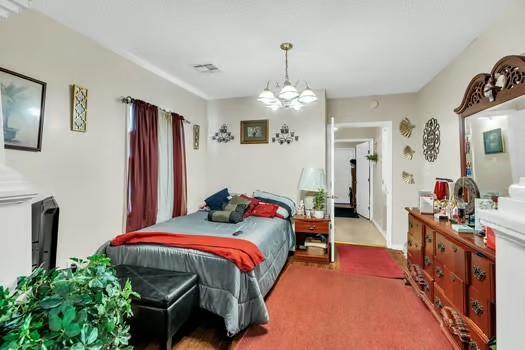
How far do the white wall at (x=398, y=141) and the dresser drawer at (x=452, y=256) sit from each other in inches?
80.0

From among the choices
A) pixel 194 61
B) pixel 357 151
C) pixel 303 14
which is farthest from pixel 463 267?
pixel 357 151

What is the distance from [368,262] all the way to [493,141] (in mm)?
2271

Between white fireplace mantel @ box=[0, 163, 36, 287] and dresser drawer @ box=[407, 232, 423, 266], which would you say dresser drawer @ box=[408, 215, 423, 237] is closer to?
dresser drawer @ box=[407, 232, 423, 266]

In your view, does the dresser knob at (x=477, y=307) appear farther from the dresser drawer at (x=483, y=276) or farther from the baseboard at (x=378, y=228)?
the baseboard at (x=378, y=228)

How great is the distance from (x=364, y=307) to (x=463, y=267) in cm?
102

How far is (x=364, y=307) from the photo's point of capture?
8.07 ft

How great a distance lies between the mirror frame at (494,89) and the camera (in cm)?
172

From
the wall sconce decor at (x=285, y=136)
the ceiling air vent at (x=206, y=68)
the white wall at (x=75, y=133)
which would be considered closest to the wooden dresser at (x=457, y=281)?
the wall sconce decor at (x=285, y=136)

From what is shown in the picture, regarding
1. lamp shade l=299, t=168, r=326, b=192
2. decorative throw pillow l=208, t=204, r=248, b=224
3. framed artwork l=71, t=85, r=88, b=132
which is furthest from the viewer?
lamp shade l=299, t=168, r=326, b=192

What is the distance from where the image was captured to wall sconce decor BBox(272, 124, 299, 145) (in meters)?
4.07

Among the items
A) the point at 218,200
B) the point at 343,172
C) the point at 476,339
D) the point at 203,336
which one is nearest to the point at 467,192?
the point at 476,339

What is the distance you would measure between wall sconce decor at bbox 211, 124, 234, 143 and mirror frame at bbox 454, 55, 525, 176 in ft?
10.1

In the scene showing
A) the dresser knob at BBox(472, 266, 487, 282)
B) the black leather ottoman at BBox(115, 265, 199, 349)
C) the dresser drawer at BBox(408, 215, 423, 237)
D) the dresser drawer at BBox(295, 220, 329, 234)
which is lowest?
the black leather ottoman at BBox(115, 265, 199, 349)

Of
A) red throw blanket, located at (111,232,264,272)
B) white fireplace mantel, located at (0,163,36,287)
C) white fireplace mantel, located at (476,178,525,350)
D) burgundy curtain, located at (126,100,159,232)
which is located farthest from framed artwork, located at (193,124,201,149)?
white fireplace mantel, located at (476,178,525,350)
